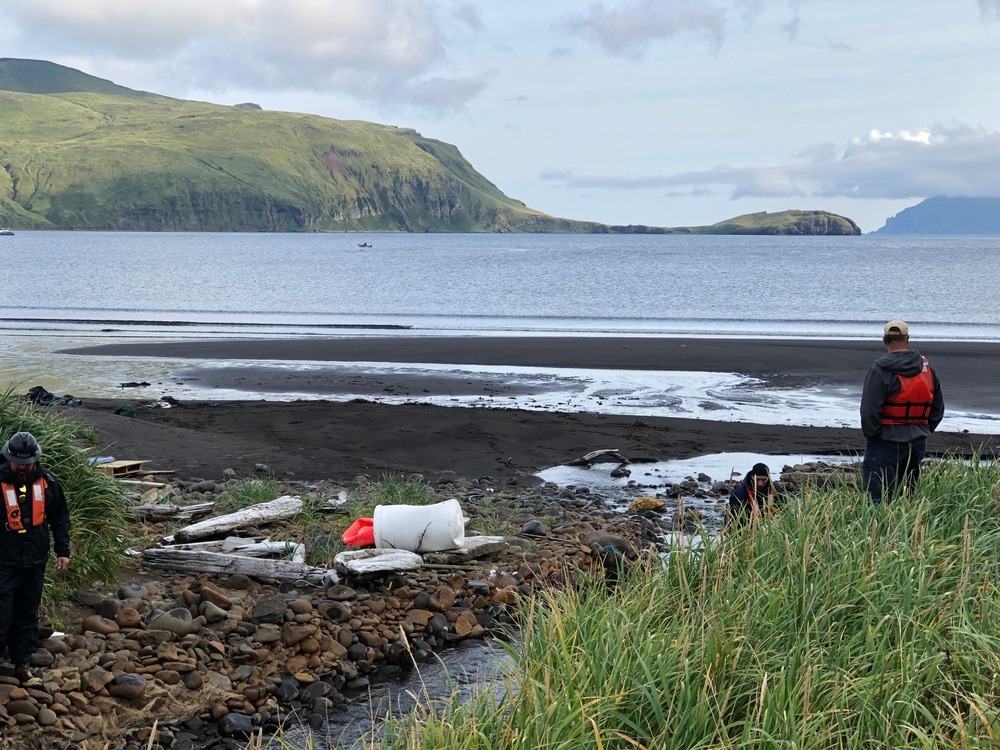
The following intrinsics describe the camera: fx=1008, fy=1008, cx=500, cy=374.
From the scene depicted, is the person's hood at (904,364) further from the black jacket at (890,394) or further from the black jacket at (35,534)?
the black jacket at (35,534)

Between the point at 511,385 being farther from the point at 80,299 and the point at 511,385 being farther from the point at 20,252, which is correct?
the point at 20,252

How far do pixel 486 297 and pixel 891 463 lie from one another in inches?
2098

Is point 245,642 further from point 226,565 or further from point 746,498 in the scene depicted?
point 746,498

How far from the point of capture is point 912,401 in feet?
27.7

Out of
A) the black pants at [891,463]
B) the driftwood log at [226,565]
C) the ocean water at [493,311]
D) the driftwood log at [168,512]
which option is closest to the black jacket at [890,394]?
the black pants at [891,463]

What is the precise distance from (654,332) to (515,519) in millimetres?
29473

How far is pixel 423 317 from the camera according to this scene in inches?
1934

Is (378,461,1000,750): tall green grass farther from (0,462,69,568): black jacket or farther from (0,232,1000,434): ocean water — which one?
(0,232,1000,434): ocean water

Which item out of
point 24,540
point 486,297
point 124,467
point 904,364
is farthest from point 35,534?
point 486,297

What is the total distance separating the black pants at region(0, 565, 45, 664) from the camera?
21.7ft

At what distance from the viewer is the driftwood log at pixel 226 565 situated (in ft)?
29.7

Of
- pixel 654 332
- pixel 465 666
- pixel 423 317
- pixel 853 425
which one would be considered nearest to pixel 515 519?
pixel 465 666

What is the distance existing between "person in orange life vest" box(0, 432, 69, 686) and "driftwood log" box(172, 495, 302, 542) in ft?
10.1

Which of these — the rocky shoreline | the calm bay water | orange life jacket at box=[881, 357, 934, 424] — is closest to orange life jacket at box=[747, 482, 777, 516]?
the rocky shoreline
